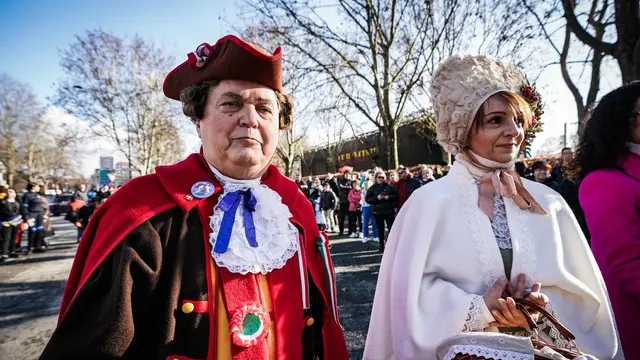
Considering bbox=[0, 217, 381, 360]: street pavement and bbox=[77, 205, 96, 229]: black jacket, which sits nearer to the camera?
bbox=[0, 217, 381, 360]: street pavement

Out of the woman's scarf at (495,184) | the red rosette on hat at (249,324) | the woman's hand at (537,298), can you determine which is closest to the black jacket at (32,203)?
the red rosette on hat at (249,324)

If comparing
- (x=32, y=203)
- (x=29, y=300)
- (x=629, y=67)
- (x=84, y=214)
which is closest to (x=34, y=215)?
(x=32, y=203)

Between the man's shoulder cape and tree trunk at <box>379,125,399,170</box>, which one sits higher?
tree trunk at <box>379,125,399,170</box>

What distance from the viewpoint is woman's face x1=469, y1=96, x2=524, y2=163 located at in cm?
155

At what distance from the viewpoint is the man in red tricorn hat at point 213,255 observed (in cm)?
119

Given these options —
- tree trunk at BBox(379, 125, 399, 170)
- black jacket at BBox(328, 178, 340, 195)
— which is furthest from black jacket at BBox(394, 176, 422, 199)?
black jacket at BBox(328, 178, 340, 195)

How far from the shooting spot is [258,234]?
4.89 feet

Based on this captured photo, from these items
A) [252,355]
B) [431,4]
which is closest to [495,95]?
[252,355]

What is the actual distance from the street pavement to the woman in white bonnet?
206 centimetres

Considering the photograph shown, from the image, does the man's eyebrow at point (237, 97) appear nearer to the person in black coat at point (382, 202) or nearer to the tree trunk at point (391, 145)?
the person in black coat at point (382, 202)

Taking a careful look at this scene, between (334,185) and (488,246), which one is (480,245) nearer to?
(488,246)

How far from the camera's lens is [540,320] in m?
1.41

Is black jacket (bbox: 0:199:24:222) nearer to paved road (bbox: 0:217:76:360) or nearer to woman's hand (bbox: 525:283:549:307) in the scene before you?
paved road (bbox: 0:217:76:360)

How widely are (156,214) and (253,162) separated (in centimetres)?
41
